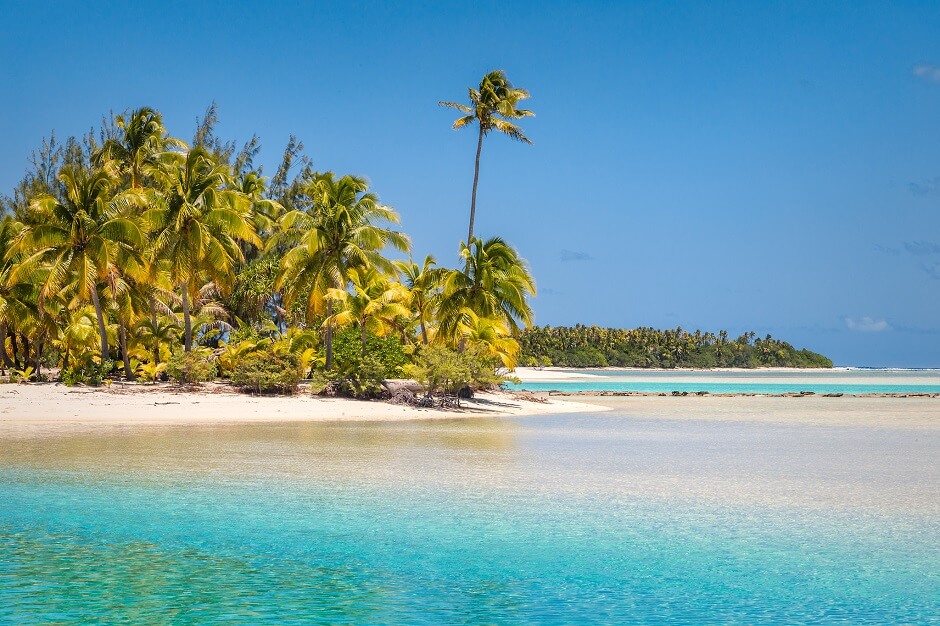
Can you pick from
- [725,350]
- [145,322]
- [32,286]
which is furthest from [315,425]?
[725,350]

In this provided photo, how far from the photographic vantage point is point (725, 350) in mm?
146375

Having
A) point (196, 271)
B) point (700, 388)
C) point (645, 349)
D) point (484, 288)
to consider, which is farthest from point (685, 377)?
point (196, 271)

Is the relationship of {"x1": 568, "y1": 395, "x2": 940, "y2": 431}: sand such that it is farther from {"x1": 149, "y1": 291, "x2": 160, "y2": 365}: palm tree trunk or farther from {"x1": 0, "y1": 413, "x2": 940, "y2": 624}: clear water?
{"x1": 149, "y1": 291, "x2": 160, "y2": 365}: palm tree trunk

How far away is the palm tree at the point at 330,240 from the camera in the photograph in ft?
102

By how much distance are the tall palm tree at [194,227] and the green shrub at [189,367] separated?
5.01ft

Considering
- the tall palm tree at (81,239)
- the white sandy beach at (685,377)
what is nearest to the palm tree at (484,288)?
the tall palm tree at (81,239)

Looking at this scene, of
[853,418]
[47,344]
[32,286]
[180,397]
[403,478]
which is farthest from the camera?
[47,344]

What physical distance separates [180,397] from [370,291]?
26.0 feet

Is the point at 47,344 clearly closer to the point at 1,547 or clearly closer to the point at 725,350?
the point at 1,547

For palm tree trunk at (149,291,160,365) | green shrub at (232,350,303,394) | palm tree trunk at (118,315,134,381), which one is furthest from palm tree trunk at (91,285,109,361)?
green shrub at (232,350,303,394)

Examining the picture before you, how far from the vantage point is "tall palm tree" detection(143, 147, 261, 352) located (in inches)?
1230

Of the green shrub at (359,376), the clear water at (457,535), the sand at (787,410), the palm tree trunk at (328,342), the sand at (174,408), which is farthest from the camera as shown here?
the palm tree trunk at (328,342)

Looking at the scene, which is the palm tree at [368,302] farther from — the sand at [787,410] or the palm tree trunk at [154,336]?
the sand at [787,410]

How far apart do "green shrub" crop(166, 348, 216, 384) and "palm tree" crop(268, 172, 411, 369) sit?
3820mm
